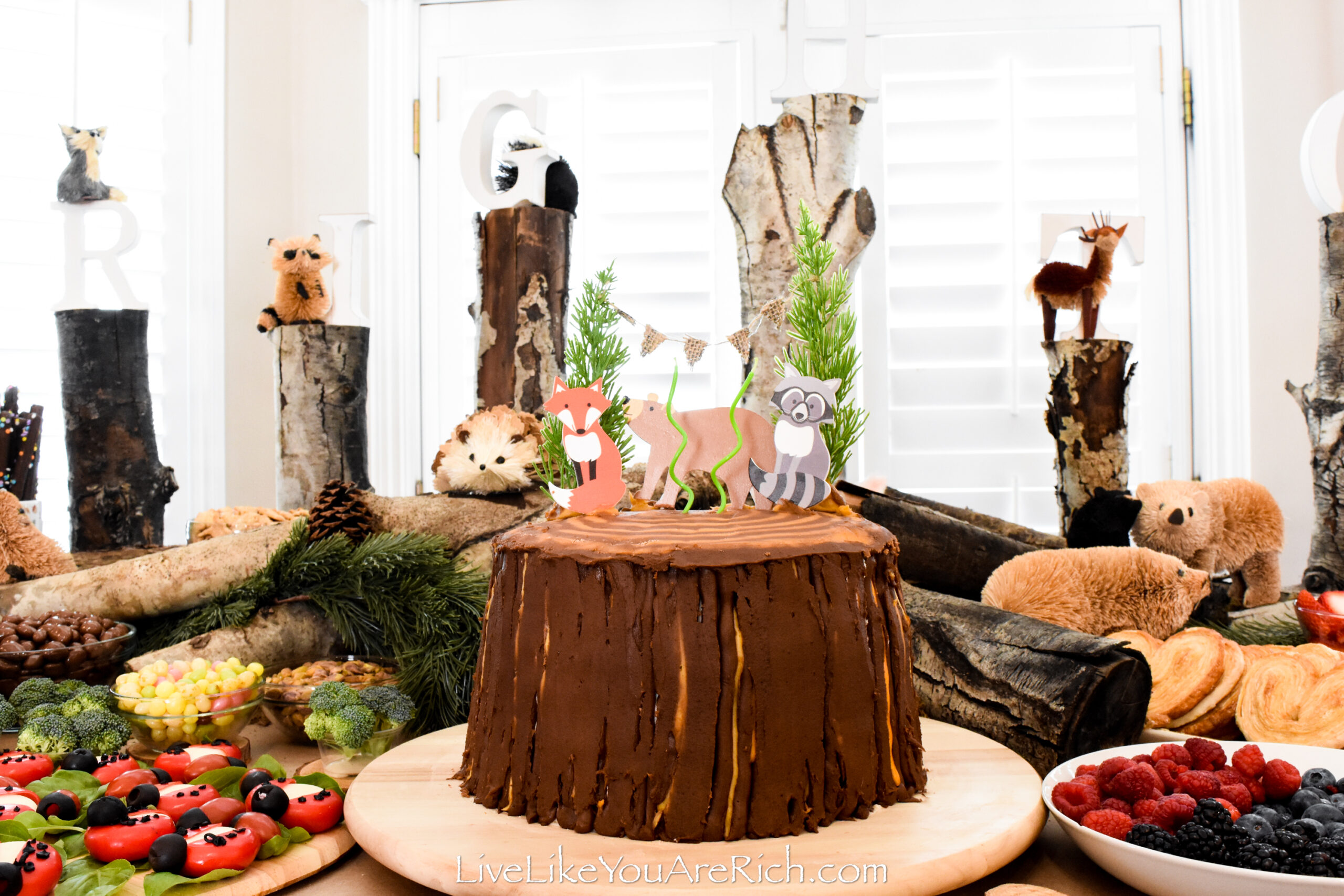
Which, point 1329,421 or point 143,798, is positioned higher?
point 1329,421

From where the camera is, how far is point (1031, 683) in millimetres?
1113

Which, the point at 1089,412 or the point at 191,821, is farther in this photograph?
the point at 1089,412

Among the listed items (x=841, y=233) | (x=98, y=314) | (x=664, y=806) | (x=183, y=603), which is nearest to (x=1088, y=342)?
(x=841, y=233)

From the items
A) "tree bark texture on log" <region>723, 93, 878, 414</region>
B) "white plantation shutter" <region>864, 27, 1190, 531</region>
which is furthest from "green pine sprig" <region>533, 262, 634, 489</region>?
"white plantation shutter" <region>864, 27, 1190, 531</region>

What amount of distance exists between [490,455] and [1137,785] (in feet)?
3.65

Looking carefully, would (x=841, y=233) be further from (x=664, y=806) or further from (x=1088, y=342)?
(x=664, y=806)

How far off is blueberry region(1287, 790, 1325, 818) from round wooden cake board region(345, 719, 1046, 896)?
230 mm

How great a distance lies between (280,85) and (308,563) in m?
2.04

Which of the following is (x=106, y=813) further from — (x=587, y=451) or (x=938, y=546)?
(x=938, y=546)

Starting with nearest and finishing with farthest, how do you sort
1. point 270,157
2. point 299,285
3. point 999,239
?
point 299,285 → point 999,239 → point 270,157

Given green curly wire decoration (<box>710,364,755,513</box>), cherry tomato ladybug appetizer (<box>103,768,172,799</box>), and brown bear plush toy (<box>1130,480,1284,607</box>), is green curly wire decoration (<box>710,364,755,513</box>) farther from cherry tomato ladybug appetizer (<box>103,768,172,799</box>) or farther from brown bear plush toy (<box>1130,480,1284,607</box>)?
brown bear plush toy (<box>1130,480,1284,607</box>)

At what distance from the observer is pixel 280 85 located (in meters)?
2.90

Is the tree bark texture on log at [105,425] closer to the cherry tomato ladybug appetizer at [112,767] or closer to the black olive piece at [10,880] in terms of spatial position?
the cherry tomato ladybug appetizer at [112,767]

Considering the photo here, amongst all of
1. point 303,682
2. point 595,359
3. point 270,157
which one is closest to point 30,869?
point 303,682
